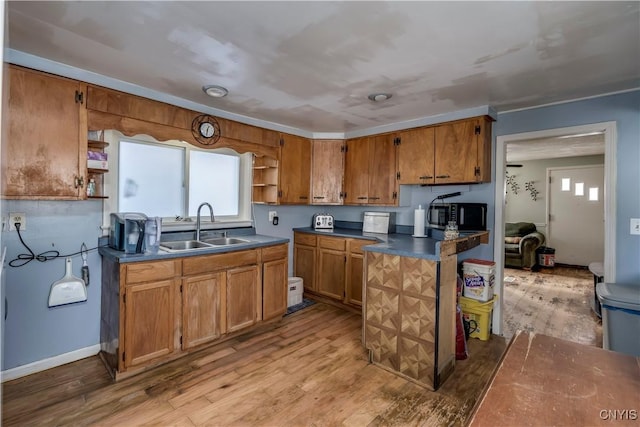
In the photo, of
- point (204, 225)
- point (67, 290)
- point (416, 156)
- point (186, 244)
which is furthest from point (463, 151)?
point (67, 290)

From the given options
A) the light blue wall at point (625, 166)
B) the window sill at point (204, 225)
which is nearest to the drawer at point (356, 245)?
the window sill at point (204, 225)

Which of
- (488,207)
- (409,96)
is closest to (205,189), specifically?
(409,96)

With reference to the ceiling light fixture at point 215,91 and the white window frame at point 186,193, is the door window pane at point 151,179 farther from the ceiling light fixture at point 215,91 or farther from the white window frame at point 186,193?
the ceiling light fixture at point 215,91

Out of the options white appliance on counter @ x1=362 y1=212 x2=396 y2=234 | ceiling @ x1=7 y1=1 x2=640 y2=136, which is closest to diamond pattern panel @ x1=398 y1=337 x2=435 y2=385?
white appliance on counter @ x1=362 y1=212 x2=396 y2=234

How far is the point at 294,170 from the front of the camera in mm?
3840

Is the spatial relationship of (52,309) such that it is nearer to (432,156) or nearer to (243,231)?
(243,231)

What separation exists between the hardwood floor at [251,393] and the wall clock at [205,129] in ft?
6.34

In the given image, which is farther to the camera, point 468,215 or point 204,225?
point 204,225

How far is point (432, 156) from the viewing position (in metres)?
3.25

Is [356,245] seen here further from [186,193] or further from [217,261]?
[186,193]

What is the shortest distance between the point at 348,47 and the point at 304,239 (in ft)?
8.57

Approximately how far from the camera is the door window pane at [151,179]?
9.09ft

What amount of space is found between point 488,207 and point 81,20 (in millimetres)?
3478

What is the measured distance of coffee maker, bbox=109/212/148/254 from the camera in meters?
2.28
